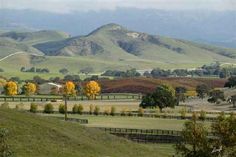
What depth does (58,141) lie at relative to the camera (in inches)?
2594

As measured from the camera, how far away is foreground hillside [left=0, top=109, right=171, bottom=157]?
6175 centimetres

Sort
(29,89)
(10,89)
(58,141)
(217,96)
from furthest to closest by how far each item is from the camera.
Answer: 1. (29,89)
2. (10,89)
3. (217,96)
4. (58,141)

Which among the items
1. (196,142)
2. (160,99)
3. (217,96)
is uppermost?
(196,142)

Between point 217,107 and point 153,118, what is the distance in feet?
119

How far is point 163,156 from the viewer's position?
7000 cm

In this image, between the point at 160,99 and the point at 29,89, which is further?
the point at 29,89

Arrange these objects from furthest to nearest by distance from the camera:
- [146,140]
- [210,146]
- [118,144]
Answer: [146,140]
[118,144]
[210,146]

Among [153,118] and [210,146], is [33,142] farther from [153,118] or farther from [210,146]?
[153,118]

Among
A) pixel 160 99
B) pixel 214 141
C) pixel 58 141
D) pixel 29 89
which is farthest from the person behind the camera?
pixel 29 89

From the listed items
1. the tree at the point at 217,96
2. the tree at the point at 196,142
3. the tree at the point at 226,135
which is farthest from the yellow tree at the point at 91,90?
the tree at the point at 226,135

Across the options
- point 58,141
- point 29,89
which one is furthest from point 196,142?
point 29,89

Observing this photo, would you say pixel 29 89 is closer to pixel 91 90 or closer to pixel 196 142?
pixel 91 90

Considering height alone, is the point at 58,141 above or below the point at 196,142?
below

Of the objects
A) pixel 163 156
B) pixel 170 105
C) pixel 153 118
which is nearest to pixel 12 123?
pixel 163 156
